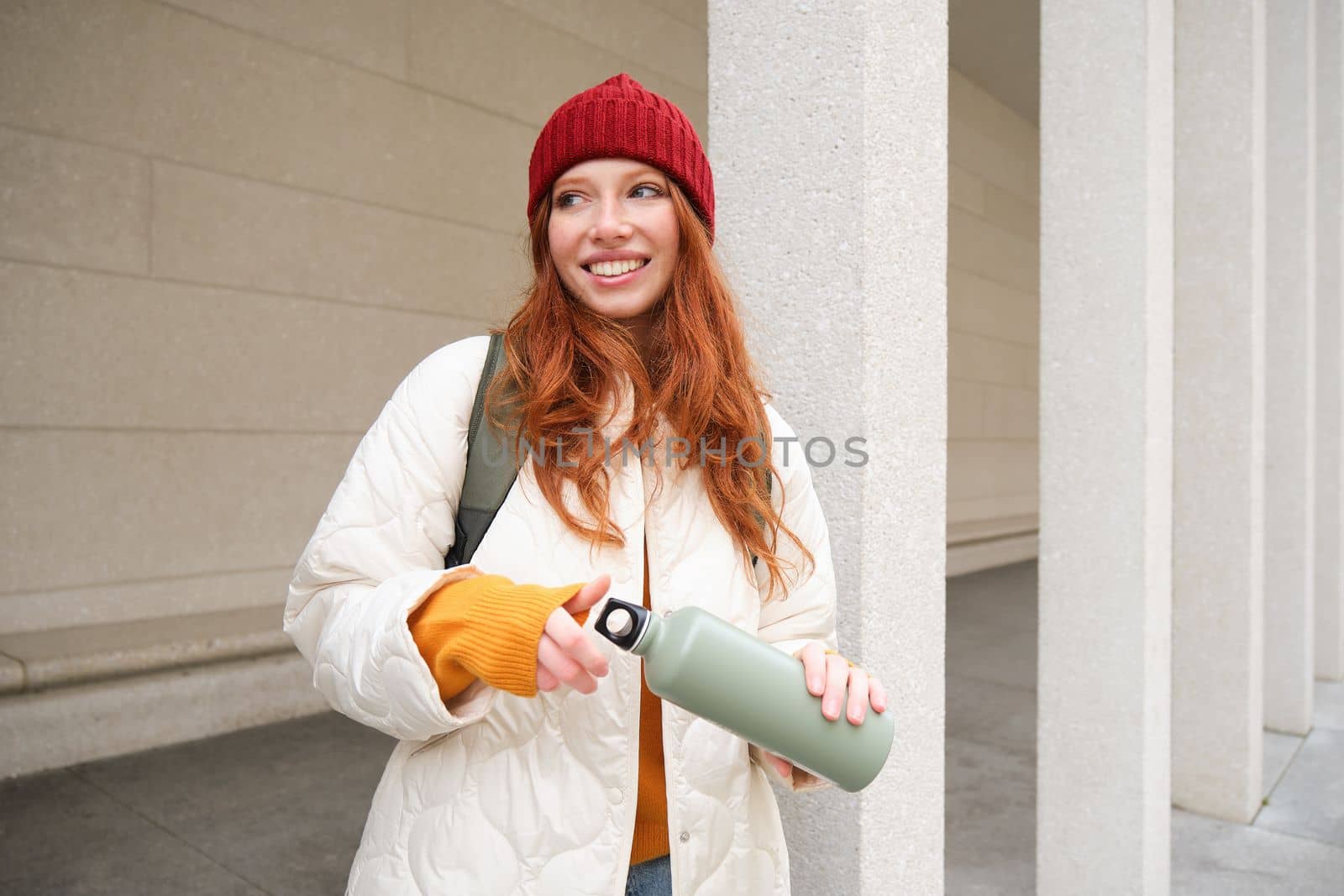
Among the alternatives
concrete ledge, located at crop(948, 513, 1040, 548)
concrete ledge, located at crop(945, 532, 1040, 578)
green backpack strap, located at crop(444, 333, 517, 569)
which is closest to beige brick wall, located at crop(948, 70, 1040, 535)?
concrete ledge, located at crop(948, 513, 1040, 548)

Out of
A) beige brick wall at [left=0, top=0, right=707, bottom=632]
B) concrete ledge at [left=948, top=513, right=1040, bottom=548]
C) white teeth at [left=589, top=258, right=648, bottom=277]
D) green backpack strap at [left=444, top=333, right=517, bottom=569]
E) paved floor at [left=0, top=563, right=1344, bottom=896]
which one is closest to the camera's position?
green backpack strap at [left=444, top=333, right=517, bottom=569]

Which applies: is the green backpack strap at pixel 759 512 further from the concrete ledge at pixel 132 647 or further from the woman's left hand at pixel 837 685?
the concrete ledge at pixel 132 647

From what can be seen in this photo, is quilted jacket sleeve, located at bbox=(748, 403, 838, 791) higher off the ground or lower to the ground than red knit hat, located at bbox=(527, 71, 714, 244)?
lower

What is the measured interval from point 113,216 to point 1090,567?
4.05 m

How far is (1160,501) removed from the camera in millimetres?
2631

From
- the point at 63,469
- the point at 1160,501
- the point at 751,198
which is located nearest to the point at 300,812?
the point at 63,469

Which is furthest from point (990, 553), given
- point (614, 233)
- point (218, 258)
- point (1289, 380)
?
point (614, 233)

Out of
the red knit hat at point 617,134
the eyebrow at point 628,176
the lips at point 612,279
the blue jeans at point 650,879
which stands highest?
the red knit hat at point 617,134

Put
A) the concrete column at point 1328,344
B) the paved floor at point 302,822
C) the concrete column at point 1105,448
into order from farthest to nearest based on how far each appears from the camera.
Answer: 1. the concrete column at point 1328,344
2. the paved floor at point 302,822
3. the concrete column at point 1105,448

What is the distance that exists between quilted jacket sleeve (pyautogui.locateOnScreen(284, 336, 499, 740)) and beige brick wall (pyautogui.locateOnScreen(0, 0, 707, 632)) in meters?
3.36

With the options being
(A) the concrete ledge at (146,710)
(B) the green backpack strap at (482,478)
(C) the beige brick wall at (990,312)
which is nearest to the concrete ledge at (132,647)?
(A) the concrete ledge at (146,710)

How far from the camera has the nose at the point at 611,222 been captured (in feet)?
4.03

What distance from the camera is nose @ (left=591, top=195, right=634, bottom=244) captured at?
1229 mm

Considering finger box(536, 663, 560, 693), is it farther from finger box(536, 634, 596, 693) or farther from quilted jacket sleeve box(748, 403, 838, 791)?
quilted jacket sleeve box(748, 403, 838, 791)
